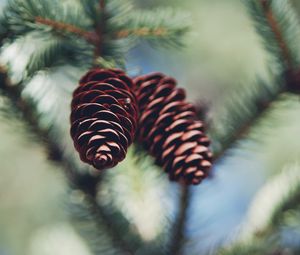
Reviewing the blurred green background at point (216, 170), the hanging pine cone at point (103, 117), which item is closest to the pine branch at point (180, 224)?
the blurred green background at point (216, 170)

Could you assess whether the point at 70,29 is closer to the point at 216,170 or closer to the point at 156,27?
the point at 156,27

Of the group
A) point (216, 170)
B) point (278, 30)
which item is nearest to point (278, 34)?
point (278, 30)

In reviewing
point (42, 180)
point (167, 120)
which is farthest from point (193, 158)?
point (42, 180)

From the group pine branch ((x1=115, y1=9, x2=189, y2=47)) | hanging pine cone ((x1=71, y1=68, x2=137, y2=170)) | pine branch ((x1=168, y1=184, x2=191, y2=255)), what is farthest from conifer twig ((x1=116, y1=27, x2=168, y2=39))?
pine branch ((x1=168, y1=184, x2=191, y2=255))

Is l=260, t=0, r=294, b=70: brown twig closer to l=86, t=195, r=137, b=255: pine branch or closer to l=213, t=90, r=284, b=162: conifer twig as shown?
l=213, t=90, r=284, b=162: conifer twig

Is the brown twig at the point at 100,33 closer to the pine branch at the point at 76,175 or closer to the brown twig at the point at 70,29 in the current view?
the brown twig at the point at 70,29

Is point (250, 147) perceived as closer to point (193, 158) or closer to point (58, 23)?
point (193, 158)
